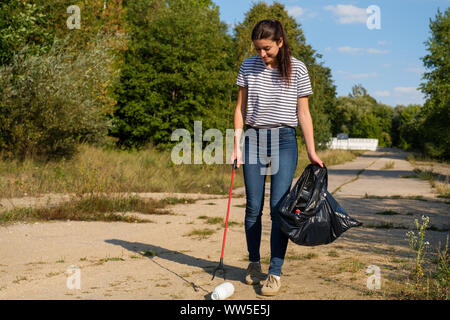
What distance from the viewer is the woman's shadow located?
15.3 ft

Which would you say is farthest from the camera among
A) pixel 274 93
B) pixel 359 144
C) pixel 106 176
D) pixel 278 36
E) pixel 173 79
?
pixel 359 144

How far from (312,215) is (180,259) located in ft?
6.60

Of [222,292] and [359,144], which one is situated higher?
[359,144]

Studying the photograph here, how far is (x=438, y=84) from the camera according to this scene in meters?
24.5

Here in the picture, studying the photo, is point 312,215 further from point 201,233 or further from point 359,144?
point 359,144

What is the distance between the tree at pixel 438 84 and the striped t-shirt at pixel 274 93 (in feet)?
52.7

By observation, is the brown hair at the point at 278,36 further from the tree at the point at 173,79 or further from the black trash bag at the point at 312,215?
the tree at the point at 173,79

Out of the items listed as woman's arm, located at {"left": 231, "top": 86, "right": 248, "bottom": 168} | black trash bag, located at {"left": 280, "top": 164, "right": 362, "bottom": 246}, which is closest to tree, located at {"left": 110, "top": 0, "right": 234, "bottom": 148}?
woman's arm, located at {"left": 231, "top": 86, "right": 248, "bottom": 168}

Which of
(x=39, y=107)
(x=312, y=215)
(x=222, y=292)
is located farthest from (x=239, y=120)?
(x=39, y=107)

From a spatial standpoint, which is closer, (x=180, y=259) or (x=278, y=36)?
(x=278, y=36)

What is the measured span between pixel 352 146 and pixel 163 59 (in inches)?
1838

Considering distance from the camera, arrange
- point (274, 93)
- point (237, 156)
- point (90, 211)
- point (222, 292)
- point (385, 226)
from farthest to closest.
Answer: point (90, 211), point (385, 226), point (237, 156), point (274, 93), point (222, 292)

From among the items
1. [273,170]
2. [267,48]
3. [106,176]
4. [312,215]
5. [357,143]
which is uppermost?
[267,48]

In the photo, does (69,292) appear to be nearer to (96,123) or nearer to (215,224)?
(215,224)
